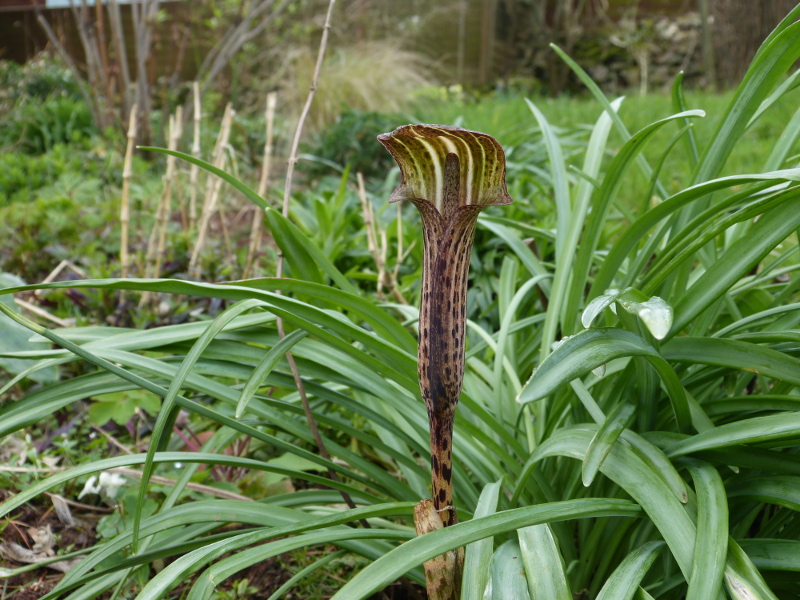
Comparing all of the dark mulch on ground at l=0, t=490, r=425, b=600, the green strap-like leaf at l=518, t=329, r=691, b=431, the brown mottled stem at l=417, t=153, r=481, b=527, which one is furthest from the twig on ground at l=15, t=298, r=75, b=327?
the green strap-like leaf at l=518, t=329, r=691, b=431

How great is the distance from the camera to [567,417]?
132 centimetres

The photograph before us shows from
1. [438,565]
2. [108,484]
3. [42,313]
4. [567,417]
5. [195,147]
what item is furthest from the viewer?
[195,147]

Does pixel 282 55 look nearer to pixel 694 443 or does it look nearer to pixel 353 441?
pixel 353 441

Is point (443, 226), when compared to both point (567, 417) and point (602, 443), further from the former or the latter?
point (567, 417)

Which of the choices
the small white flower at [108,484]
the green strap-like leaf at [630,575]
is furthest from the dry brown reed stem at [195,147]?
the green strap-like leaf at [630,575]

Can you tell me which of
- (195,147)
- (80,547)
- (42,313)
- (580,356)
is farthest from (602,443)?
(195,147)

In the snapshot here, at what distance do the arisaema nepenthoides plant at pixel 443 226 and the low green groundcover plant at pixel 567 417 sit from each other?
13 cm

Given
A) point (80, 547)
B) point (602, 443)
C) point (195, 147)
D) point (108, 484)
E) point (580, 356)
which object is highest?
point (195, 147)

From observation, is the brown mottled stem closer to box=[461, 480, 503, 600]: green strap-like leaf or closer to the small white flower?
box=[461, 480, 503, 600]: green strap-like leaf

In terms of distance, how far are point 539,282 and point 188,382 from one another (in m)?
0.92

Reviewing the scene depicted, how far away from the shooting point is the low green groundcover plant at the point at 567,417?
866 mm

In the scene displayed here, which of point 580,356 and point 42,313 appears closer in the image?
point 580,356

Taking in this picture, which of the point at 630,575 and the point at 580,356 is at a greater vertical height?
the point at 580,356

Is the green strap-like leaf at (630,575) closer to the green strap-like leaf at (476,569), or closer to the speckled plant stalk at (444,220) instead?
the green strap-like leaf at (476,569)
